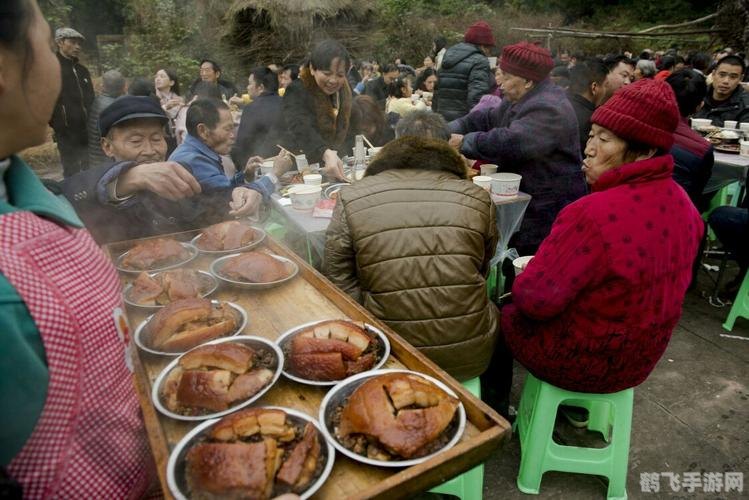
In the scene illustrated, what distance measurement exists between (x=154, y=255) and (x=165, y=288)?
1.44 ft

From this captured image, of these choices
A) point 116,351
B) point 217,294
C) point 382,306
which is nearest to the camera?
point 116,351

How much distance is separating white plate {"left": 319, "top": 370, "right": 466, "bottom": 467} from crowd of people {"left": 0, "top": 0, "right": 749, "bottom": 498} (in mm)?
558

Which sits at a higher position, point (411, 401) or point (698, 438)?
point (411, 401)

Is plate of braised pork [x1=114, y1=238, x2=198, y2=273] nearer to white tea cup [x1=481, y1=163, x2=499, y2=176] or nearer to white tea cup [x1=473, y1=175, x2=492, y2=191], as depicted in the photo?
white tea cup [x1=473, y1=175, x2=492, y2=191]

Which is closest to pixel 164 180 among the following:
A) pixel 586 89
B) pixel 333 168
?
pixel 333 168

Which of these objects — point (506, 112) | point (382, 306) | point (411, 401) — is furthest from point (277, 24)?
point (411, 401)

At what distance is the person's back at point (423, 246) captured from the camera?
250 cm

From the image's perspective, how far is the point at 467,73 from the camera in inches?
288

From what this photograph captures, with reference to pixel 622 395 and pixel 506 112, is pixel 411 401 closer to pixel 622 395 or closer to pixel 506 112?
pixel 622 395

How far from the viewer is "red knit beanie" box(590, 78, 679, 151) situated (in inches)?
88.0

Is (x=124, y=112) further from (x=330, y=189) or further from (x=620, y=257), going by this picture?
(x=620, y=257)

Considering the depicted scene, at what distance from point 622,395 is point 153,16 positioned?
445 inches

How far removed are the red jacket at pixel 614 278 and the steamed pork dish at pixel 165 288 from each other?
5.56 ft

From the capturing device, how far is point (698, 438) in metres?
3.28
